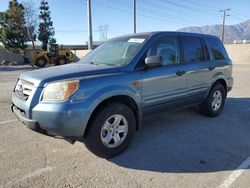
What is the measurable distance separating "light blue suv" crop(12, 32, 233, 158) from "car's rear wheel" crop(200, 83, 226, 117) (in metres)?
0.07

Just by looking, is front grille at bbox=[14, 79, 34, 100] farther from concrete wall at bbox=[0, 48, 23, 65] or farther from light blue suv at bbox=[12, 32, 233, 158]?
concrete wall at bbox=[0, 48, 23, 65]

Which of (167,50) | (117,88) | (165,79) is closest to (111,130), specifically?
(117,88)

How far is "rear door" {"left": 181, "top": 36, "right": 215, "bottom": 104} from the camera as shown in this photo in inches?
197

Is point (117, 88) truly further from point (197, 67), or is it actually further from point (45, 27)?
point (45, 27)

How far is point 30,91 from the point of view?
3471mm

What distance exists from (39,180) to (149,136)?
2.16 meters

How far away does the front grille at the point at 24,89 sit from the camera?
11.5 feet

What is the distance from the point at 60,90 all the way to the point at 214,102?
155 inches

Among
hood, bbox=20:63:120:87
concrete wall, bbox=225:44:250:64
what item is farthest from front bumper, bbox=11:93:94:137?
concrete wall, bbox=225:44:250:64

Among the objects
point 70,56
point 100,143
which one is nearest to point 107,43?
point 100,143

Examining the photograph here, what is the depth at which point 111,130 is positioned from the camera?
378 cm

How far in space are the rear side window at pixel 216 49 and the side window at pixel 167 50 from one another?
1351mm

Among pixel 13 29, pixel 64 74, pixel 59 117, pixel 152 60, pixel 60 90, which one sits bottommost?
pixel 59 117

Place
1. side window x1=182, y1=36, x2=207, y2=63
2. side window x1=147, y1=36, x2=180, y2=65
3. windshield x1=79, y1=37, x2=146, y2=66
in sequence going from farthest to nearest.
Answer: side window x1=182, y1=36, x2=207, y2=63 → side window x1=147, y1=36, x2=180, y2=65 → windshield x1=79, y1=37, x2=146, y2=66
